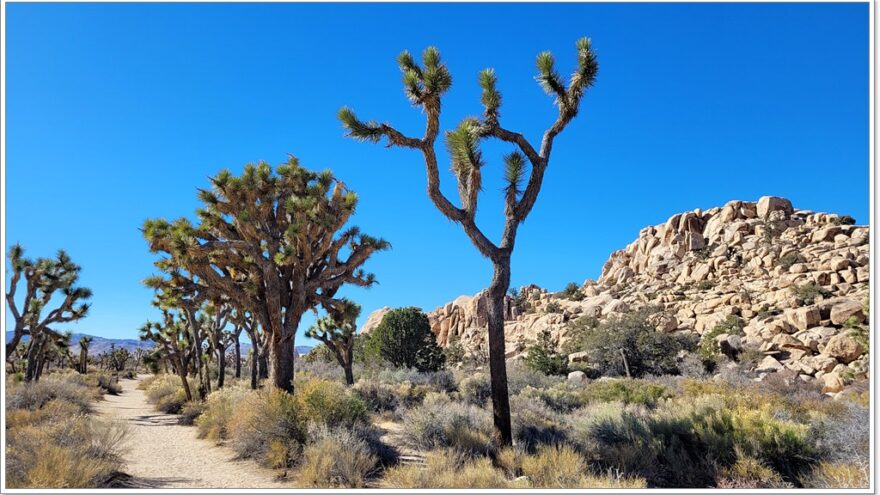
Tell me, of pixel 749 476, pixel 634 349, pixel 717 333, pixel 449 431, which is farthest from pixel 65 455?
pixel 717 333

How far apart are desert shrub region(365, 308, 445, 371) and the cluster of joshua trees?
1493 cm

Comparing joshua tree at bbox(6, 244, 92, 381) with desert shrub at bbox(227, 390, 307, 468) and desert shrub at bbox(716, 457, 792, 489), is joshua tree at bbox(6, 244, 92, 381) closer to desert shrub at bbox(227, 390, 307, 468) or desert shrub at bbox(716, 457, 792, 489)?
desert shrub at bbox(227, 390, 307, 468)

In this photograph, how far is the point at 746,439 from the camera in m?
7.64

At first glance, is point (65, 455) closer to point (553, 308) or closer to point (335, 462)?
point (335, 462)

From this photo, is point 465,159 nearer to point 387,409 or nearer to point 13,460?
point 13,460

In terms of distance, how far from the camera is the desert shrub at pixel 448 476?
5.87 meters

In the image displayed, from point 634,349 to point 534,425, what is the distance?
19312 millimetres

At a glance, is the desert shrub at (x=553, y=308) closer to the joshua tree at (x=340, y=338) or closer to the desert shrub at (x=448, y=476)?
the joshua tree at (x=340, y=338)

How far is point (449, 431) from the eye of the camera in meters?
8.16

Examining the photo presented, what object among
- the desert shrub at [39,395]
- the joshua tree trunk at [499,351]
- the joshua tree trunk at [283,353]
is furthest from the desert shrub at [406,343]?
the joshua tree trunk at [499,351]

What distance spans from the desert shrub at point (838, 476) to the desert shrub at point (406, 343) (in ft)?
72.8

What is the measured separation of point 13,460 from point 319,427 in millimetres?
3767

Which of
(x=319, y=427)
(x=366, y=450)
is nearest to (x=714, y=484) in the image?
(x=366, y=450)

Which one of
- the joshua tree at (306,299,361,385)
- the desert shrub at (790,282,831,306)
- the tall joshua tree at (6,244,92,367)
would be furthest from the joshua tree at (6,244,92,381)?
the desert shrub at (790,282,831,306)
